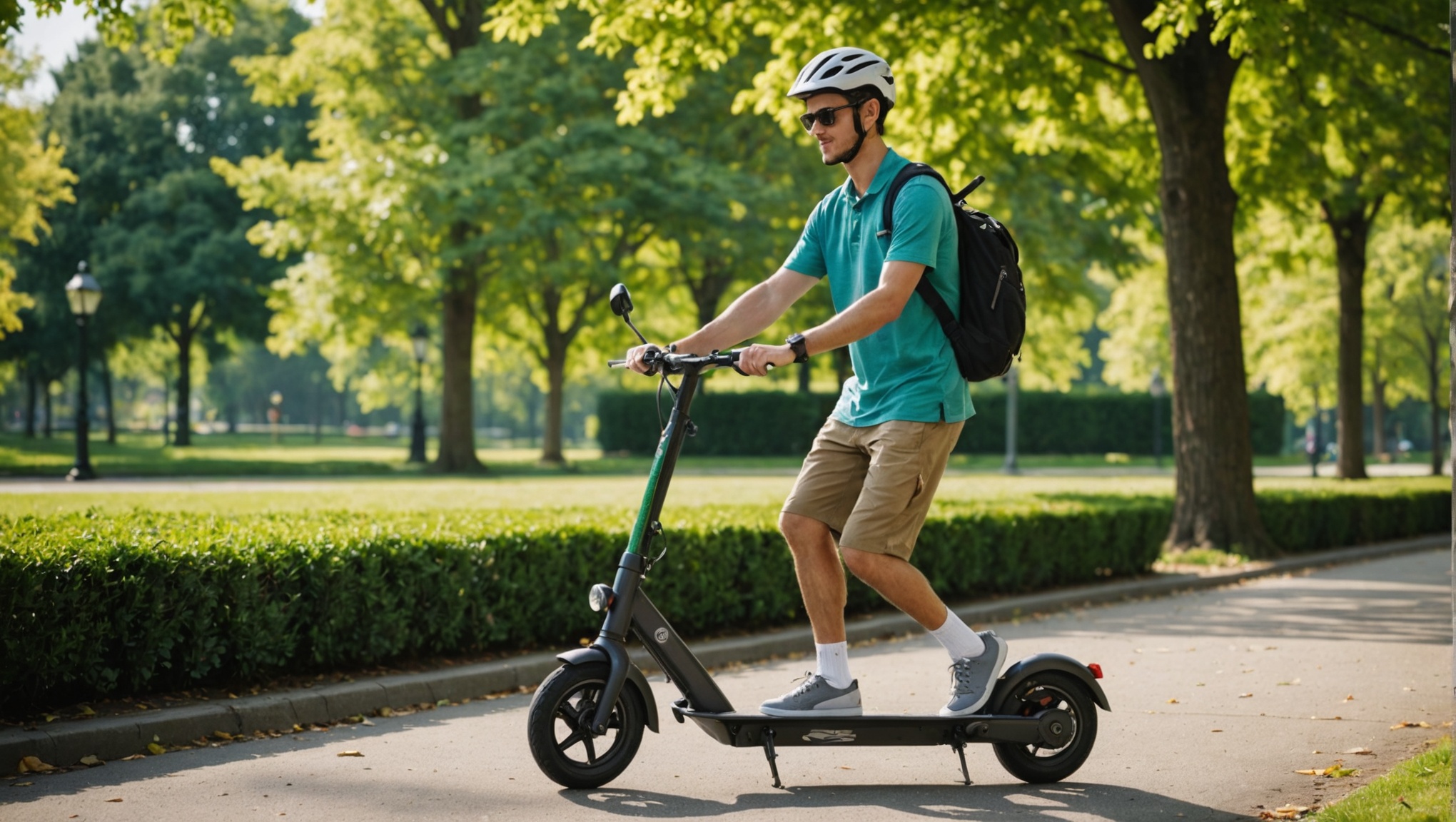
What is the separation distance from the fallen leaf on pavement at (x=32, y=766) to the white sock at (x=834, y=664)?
2.75 meters

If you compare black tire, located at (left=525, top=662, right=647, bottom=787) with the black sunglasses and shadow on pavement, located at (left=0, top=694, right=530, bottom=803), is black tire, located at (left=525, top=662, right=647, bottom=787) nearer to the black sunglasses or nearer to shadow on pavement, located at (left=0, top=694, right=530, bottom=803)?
shadow on pavement, located at (left=0, top=694, right=530, bottom=803)

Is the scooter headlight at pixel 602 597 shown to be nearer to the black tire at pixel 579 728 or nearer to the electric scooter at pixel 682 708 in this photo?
the electric scooter at pixel 682 708

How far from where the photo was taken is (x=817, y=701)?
14.7 ft

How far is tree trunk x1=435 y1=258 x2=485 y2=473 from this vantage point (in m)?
27.6

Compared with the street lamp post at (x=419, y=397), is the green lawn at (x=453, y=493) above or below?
below

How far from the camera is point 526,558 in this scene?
7.34 meters

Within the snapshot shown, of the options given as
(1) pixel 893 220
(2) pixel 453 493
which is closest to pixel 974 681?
(1) pixel 893 220

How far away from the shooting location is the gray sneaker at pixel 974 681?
450cm

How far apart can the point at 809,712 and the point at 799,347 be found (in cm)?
117

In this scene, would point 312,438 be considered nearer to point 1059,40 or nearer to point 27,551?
point 1059,40

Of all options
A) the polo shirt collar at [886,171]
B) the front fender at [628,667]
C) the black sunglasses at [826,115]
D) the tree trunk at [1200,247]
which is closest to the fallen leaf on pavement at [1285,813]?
the front fender at [628,667]

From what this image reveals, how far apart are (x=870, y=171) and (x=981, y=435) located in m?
40.1

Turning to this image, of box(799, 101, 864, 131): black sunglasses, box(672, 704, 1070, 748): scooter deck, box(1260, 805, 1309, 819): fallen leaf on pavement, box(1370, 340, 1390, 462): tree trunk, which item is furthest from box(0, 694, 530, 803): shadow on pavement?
box(1370, 340, 1390, 462): tree trunk

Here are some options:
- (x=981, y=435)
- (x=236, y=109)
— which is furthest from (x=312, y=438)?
(x=981, y=435)
